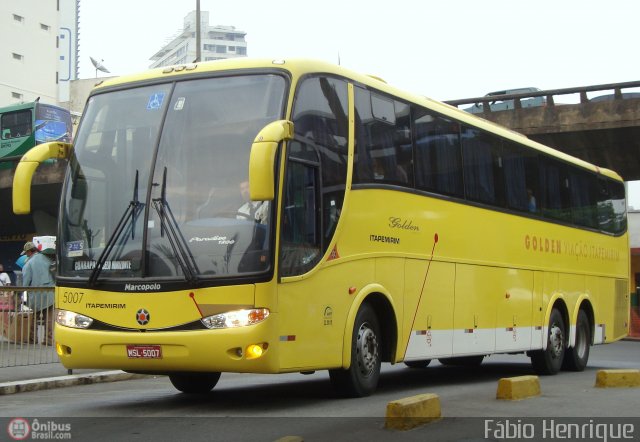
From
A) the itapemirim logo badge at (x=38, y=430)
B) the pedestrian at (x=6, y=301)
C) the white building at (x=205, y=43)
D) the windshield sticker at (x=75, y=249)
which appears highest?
the white building at (x=205, y=43)

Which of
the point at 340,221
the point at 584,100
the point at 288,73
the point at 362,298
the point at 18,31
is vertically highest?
the point at 18,31

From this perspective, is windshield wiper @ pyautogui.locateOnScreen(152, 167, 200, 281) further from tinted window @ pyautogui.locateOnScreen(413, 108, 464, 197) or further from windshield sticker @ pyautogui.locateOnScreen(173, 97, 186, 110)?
tinted window @ pyautogui.locateOnScreen(413, 108, 464, 197)

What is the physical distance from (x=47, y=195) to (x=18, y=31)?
1715 inches

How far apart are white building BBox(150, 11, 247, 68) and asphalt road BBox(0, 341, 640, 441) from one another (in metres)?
163

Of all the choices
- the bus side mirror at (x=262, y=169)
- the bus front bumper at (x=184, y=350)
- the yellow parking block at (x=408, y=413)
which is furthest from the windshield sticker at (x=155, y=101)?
the yellow parking block at (x=408, y=413)

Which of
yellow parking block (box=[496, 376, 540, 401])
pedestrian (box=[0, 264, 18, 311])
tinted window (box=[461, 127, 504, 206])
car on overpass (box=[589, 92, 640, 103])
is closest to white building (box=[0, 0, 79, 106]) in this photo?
car on overpass (box=[589, 92, 640, 103])

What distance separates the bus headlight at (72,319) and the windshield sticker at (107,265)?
0.47 metres

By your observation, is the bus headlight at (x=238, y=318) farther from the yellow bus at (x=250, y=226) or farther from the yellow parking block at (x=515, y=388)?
the yellow parking block at (x=515, y=388)

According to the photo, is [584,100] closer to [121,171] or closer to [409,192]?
[409,192]

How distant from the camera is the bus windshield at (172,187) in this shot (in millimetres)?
9273

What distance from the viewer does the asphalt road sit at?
816 centimetres

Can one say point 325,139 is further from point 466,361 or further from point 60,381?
point 466,361

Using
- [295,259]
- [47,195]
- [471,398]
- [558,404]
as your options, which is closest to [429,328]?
[471,398]

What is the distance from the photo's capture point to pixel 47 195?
4953 cm
